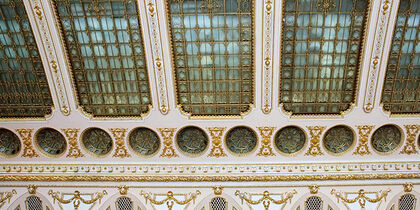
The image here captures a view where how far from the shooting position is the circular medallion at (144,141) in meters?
10.1

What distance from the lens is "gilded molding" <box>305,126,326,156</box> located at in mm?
9727

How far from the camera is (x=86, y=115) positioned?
387 inches

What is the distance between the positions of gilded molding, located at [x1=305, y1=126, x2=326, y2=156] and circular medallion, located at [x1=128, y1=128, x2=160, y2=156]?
4.45 metres

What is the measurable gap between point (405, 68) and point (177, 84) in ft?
20.3

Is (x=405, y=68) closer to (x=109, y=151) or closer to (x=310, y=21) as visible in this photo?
(x=310, y=21)

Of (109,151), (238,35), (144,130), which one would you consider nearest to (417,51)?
(238,35)

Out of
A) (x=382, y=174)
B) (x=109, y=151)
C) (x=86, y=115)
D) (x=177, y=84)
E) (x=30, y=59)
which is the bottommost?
(x=382, y=174)

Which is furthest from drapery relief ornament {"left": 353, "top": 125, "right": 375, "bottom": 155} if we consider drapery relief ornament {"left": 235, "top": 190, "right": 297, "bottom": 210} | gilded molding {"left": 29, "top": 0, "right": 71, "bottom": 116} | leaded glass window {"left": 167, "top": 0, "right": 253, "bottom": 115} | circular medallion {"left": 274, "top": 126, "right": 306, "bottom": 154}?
gilded molding {"left": 29, "top": 0, "right": 71, "bottom": 116}

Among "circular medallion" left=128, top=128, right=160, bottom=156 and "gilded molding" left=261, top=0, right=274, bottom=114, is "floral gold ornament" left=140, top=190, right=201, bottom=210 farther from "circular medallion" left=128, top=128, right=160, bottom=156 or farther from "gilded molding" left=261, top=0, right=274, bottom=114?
"gilded molding" left=261, top=0, right=274, bottom=114

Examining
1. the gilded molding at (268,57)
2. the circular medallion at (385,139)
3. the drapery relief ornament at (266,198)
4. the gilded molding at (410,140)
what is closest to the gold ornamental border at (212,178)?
the drapery relief ornament at (266,198)

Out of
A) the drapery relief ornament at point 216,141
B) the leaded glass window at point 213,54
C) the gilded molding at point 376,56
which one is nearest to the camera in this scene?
the gilded molding at point 376,56

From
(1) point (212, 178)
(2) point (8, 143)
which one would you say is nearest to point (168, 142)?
(1) point (212, 178)

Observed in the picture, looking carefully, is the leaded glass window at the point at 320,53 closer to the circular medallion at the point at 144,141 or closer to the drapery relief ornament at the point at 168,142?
the drapery relief ornament at the point at 168,142

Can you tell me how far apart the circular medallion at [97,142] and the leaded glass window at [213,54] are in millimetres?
2517
